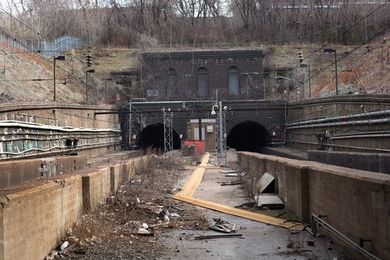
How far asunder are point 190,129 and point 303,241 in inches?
1780

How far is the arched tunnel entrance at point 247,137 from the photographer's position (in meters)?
62.2

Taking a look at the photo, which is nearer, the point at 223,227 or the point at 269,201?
the point at 223,227

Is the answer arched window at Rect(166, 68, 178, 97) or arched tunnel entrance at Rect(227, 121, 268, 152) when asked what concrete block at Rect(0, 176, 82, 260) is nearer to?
arched window at Rect(166, 68, 178, 97)

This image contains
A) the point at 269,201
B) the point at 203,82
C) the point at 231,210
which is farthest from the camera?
the point at 203,82

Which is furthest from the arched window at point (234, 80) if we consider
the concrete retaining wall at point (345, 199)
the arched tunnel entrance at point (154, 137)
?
the concrete retaining wall at point (345, 199)

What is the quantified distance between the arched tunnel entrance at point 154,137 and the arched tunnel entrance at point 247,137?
618 centimetres

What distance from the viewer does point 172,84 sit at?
60719 millimetres

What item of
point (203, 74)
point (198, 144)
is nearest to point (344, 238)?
point (198, 144)

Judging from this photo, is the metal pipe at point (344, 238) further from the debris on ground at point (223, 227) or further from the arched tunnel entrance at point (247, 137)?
the arched tunnel entrance at point (247, 137)

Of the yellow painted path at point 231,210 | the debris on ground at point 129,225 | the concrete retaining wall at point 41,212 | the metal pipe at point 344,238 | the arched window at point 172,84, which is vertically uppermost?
the arched window at point 172,84

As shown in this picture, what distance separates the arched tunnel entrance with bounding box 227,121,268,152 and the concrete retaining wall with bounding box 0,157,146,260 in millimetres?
50415

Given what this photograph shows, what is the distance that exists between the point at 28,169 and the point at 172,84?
1875 inches

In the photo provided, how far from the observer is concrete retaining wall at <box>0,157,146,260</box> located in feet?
20.6

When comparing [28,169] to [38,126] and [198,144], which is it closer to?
[38,126]
